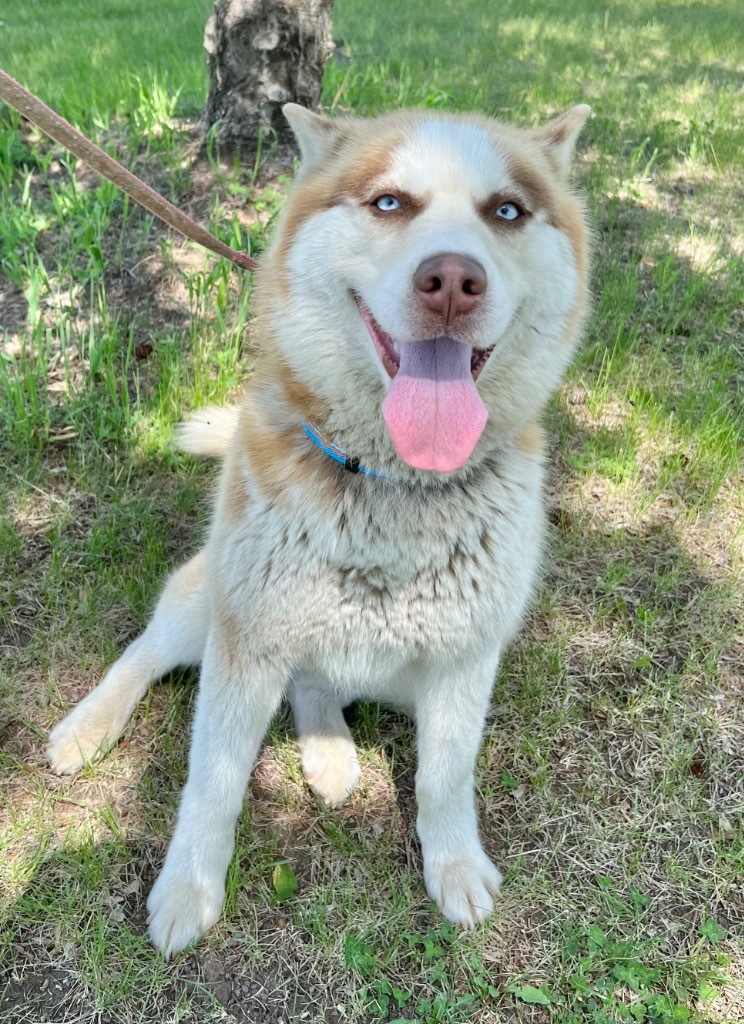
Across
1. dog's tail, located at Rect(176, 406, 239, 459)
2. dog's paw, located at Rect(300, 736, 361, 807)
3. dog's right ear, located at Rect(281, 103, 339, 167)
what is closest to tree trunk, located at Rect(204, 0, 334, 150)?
dog's tail, located at Rect(176, 406, 239, 459)

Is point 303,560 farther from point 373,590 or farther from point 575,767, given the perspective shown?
point 575,767

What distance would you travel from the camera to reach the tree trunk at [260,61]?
3.63 metres

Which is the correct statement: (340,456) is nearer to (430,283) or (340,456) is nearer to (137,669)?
(430,283)

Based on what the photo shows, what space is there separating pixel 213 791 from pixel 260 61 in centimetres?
342

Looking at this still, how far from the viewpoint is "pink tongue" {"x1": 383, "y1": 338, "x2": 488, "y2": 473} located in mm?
1557

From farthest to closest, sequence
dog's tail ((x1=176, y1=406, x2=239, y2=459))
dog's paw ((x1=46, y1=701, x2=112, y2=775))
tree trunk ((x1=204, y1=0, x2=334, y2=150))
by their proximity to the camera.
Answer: tree trunk ((x1=204, y1=0, x2=334, y2=150)), dog's tail ((x1=176, y1=406, x2=239, y2=459)), dog's paw ((x1=46, y1=701, x2=112, y2=775))

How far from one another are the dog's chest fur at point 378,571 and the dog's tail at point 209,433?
0.88m

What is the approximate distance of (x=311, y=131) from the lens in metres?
1.88

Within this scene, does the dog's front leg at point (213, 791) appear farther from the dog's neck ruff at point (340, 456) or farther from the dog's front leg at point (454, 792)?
the dog's neck ruff at point (340, 456)

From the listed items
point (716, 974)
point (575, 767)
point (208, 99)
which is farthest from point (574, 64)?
point (716, 974)

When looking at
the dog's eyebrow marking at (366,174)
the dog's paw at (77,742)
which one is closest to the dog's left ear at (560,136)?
the dog's eyebrow marking at (366,174)

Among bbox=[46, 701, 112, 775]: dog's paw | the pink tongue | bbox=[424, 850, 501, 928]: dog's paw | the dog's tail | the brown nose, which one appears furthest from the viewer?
the dog's tail

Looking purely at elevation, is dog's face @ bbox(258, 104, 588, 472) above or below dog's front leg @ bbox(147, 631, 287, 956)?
above

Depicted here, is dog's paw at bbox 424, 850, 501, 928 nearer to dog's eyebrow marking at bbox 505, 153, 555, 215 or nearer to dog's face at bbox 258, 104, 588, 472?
dog's face at bbox 258, 104, 588, 472
